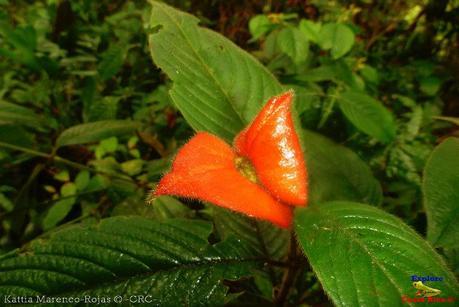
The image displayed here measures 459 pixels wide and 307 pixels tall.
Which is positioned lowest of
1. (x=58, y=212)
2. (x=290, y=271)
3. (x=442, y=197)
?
(x=58, y=212)

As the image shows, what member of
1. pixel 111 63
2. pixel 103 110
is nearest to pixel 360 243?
pixel 103 110

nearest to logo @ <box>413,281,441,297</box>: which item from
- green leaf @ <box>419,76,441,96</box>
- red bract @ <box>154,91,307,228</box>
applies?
red bract @ <box>154,91,307,228</box>

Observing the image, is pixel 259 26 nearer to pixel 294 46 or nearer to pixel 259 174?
pixel 294 46

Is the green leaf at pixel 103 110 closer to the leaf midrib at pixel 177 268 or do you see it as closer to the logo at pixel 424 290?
the leaf midrib at pixel 177 268

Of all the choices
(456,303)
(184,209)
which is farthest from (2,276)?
(456,303)

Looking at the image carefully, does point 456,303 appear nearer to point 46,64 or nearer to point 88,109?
point 88,109

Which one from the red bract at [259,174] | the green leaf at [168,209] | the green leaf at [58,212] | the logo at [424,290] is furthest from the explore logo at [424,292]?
the green leaf at [58,212]

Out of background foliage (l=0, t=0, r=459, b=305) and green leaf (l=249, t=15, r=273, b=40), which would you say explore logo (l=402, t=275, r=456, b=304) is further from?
green leaf (l=249, t=15, r=273, b=40)
